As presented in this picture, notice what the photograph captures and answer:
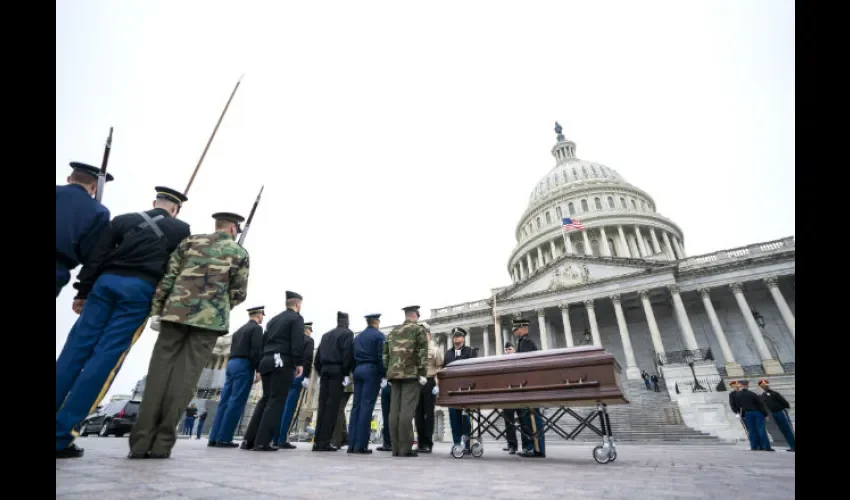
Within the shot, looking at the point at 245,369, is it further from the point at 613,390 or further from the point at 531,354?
the point at 613,390

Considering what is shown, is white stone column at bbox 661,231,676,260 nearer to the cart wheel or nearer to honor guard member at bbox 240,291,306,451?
the cart wheel

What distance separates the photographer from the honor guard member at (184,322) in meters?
4.05

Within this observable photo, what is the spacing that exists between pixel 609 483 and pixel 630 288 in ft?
107

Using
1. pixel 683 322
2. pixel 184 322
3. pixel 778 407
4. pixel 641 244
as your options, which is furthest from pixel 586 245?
pixel 184 322

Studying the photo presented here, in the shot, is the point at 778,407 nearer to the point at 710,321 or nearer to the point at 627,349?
the point at 627,349

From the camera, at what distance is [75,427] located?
12.3 ft

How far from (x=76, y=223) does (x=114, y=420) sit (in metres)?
15.1

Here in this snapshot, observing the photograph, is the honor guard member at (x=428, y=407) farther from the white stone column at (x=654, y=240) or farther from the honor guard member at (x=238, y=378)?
the white stone column at (x=654, y=240)

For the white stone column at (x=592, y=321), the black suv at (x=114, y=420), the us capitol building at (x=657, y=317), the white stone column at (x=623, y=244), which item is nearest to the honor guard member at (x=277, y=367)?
the black suv at (x=114, y=420)

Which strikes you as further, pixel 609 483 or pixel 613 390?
pixel 613 390

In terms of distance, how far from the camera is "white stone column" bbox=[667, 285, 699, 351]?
27906 millimetres

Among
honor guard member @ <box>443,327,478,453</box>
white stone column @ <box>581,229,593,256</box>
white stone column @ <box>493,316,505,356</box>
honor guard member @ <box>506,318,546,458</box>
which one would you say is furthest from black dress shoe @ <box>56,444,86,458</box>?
white stone column @ <box>581,229,593,256</box>
